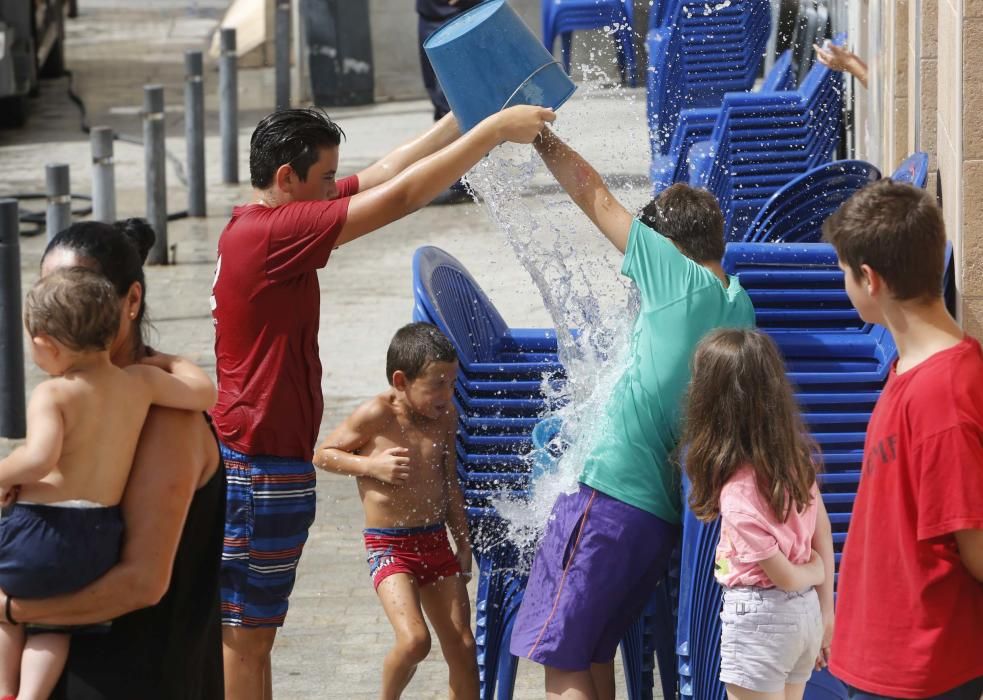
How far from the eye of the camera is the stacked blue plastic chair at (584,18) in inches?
529

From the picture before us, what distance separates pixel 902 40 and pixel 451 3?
21.1 ft

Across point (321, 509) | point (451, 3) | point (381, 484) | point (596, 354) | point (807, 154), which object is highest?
point (451, 3)

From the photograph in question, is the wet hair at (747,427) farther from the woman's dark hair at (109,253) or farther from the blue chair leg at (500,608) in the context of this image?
the woman's dark hair at (109,253)

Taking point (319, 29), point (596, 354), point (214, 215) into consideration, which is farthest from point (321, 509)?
point (319, 29)

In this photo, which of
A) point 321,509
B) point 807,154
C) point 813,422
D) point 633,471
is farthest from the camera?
point 807,154

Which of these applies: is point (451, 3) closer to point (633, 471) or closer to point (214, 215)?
point (214, 215)

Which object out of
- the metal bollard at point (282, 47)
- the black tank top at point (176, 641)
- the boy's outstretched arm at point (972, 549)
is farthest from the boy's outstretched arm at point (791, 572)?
the metal bollard at point (282, 47)

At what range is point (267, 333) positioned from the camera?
429 cm

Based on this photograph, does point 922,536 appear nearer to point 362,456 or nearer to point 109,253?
point 109,253

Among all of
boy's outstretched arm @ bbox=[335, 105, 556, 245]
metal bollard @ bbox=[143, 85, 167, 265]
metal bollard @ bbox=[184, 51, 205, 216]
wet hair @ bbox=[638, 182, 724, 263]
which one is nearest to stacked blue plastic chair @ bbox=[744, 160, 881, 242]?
wet hair @ bbox=[638, 182, 724, 263]

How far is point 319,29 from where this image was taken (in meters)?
15.9

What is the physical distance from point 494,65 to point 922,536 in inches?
66.6

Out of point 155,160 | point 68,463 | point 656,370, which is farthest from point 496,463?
point 155,160

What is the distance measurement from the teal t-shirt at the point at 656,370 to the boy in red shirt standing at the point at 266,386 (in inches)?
30.0
